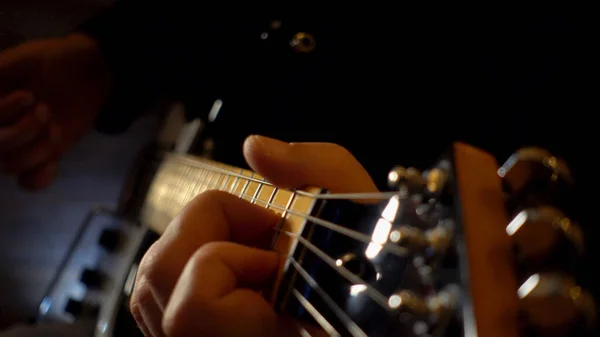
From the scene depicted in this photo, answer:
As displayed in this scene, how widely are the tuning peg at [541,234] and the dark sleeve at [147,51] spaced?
32.3 inches

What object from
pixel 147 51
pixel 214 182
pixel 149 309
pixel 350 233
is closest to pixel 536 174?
pixel 350 233

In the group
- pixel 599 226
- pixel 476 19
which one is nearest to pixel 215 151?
pixel 476 19

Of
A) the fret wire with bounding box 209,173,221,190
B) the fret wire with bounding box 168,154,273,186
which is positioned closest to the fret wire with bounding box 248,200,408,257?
the fret wire with bounding box 168,154,273,186

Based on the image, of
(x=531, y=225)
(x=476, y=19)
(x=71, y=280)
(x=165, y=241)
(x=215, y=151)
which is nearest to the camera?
(x=531, y=225)

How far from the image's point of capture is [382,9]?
0.76 m

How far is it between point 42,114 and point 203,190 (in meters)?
0.46

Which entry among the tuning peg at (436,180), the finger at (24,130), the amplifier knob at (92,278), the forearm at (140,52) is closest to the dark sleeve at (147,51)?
the forearm at (140,52)

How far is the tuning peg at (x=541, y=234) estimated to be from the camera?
8.8 inches

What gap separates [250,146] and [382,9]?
0.40 metres

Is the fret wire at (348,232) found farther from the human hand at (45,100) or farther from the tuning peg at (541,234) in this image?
the human hand at (45,100)

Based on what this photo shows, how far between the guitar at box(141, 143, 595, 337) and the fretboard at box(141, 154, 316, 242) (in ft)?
0.23

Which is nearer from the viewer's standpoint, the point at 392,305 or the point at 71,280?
the point at 392,305

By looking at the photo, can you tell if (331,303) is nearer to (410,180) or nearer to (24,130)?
(410,180)

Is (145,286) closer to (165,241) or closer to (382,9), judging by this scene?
(165,241)
